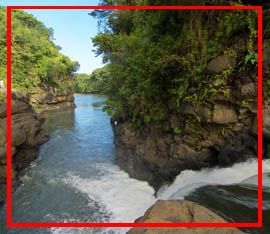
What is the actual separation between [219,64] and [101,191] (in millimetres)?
5785

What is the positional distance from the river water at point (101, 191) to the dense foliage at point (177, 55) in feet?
6.78

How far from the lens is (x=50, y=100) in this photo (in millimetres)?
30625

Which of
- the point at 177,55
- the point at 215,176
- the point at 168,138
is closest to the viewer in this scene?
the point at 215,176

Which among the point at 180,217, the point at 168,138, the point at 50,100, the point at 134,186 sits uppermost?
the point at 50,100

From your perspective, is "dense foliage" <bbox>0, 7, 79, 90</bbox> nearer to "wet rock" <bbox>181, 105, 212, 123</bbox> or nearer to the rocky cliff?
the rocky cliff

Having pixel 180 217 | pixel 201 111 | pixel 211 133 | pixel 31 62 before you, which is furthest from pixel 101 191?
pixel 31 62

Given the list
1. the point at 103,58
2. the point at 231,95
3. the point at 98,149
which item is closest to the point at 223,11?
the point at 231,95

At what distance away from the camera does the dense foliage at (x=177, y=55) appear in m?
6.16

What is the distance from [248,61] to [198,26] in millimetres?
1604

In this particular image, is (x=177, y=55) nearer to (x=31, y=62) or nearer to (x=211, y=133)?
(x=211, y=133)

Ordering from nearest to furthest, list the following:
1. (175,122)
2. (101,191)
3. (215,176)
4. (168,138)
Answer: (215,176)
(175,122)
(168,138)
(101,191)

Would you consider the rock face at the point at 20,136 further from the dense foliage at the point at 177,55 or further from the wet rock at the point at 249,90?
the wet rock at the point at 249,90

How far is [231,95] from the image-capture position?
6258 mm


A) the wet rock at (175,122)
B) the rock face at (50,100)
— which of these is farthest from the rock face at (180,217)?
the rock face at (50,100)
